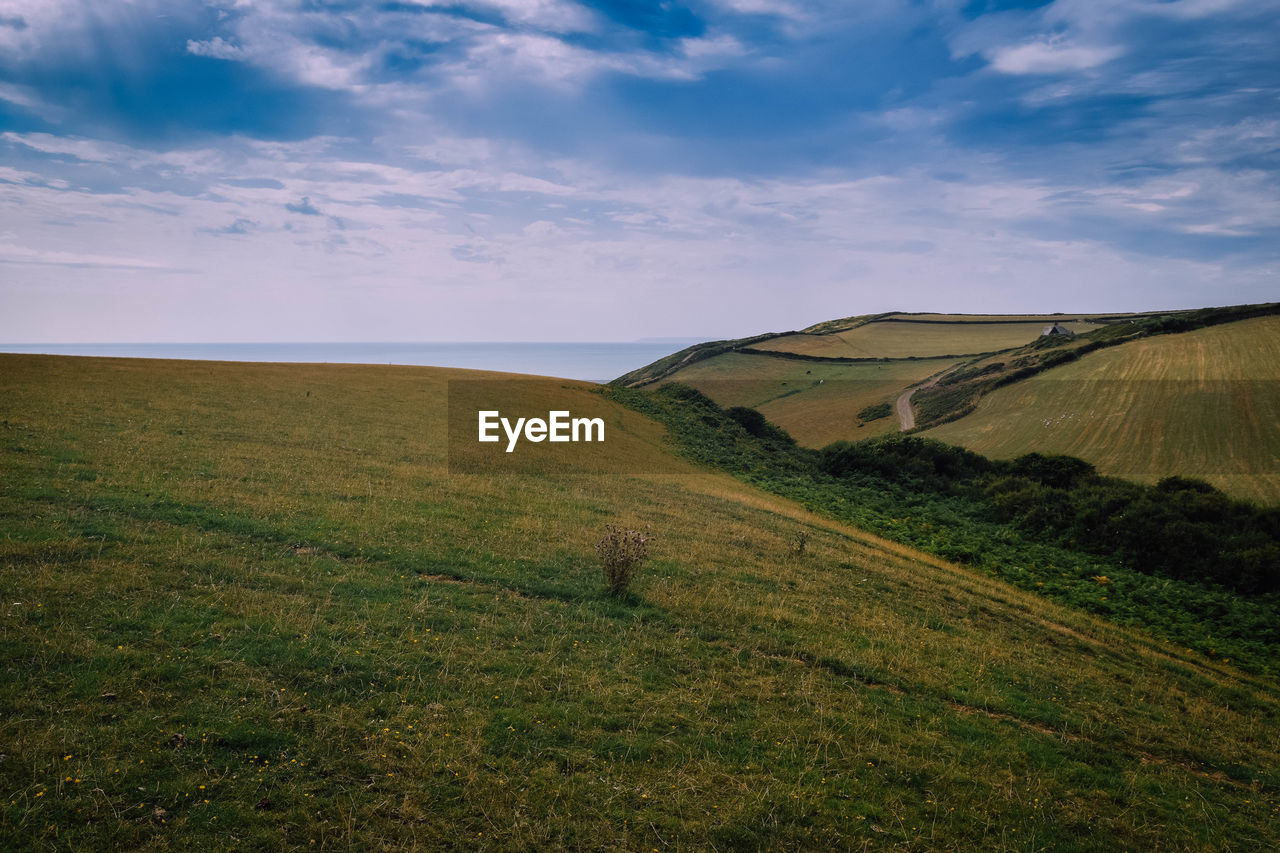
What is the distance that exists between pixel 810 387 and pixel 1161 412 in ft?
156

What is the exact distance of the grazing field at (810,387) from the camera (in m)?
77.6

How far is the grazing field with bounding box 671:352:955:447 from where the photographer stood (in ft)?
255

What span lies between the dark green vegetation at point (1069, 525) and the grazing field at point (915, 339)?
228 feet

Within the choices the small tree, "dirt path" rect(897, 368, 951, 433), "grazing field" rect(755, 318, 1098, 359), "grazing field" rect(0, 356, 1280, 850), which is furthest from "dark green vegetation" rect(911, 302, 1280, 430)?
the small tree

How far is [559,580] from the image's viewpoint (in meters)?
14.0

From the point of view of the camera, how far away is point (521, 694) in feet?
28.9

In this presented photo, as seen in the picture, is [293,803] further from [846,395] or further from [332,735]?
[846,395]

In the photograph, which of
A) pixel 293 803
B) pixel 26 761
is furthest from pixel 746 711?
pixel 26 761

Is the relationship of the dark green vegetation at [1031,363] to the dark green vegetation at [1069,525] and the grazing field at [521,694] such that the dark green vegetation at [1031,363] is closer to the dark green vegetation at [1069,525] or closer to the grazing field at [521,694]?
the dark green vegetation at [1069,525]

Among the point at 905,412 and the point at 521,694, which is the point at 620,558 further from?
the point at 905,412

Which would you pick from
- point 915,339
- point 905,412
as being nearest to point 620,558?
point 905,412

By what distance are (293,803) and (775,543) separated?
17.0 metres

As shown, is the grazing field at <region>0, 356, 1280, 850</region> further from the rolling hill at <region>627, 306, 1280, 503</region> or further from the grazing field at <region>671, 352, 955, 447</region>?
the grazing field at <region>671, 352, 955, 447</region>

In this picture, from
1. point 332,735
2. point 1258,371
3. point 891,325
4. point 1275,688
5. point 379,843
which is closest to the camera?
point 379,843
